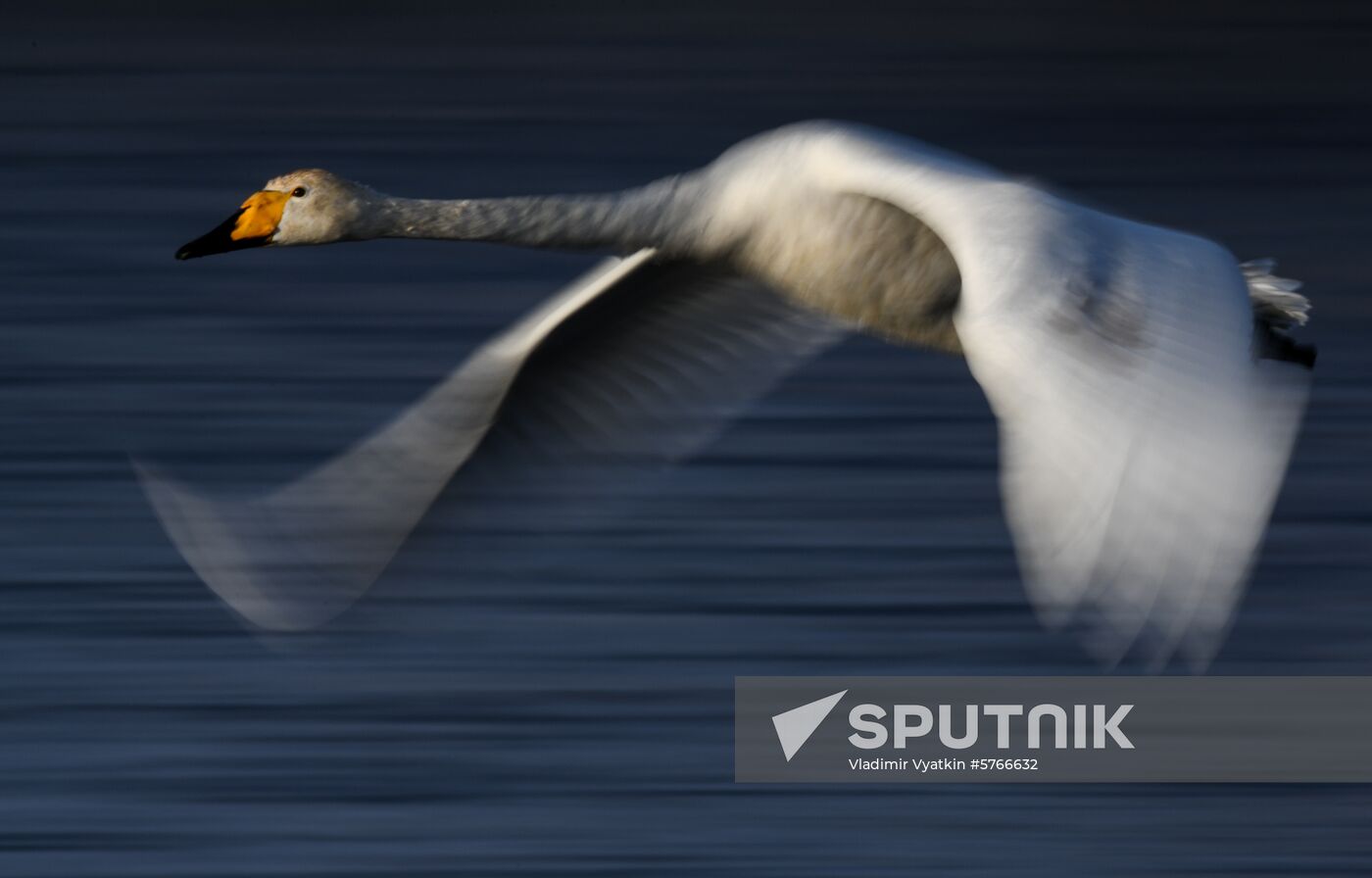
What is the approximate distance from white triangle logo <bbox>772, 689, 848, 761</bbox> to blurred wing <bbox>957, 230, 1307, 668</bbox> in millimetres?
1549

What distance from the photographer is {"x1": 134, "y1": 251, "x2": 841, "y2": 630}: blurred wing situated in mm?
5910

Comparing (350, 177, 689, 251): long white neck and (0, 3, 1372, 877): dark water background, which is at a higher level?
(350, 177, 689, 251): long white neck

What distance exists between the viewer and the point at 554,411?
6.25 metres

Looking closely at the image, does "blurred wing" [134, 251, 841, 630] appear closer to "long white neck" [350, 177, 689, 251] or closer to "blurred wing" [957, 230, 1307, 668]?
"long white neck" [350, 177, 689, 251]

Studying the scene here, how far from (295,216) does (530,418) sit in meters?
0.65

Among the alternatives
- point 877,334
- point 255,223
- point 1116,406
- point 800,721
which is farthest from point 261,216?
point 1116,406

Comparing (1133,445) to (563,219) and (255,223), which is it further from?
(255,223)

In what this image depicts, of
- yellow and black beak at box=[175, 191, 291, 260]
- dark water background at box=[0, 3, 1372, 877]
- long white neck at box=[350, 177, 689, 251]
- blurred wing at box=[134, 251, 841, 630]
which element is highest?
long white neck at box=[350, 177, 689, 251]

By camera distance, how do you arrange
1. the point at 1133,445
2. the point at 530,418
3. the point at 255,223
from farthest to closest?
the point at 255,223 < the point at 530,418 < the point at 1133,445

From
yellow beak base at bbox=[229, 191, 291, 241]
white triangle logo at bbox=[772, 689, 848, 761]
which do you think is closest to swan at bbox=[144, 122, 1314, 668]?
yellow beak base at bbox=[229, 191, 291, 241]

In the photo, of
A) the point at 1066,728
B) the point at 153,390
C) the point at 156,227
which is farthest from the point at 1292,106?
the point at 1066,728

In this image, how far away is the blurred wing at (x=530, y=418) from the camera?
19.4 ft

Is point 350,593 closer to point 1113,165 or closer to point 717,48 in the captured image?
point 1113,165

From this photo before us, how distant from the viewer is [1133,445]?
457cm
